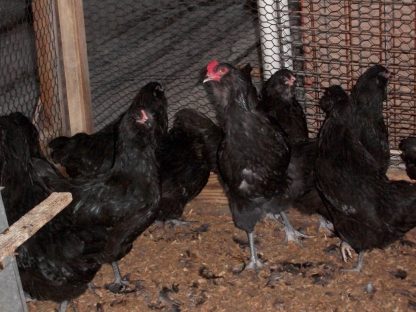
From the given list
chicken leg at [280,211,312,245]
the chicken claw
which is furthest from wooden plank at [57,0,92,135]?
the chicken claw

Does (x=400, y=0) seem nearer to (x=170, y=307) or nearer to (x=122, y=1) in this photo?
(x=170, y=307)

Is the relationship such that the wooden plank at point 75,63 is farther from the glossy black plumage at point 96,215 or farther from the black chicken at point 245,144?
the black chicken at point 245,144

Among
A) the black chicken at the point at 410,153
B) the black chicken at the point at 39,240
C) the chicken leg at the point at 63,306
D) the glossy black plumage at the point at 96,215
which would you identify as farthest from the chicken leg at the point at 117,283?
the black chicken at the point at 410,153

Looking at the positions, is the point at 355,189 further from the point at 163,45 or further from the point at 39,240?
the point at 163,45

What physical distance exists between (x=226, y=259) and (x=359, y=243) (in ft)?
2.38

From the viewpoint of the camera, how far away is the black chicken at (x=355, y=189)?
312 centimetres

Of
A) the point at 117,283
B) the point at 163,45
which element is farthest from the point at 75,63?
the point at 163,45

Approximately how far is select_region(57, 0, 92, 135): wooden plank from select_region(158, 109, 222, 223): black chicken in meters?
0.55

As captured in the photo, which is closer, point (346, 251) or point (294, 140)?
point (346, 251)

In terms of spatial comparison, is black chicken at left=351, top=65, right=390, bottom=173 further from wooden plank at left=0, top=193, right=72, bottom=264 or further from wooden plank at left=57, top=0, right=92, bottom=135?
wooden plank at left=0, top=193, right=72, bottom=264

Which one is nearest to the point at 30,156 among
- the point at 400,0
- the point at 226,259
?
the point at 226,259

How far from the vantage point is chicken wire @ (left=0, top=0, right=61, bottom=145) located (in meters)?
3.92

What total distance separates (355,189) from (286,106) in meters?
0.79

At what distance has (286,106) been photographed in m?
3.80
